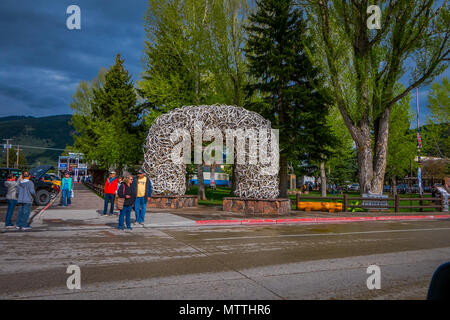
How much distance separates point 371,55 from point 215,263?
1752 centimetres

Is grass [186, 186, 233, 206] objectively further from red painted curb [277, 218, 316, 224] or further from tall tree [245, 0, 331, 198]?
red painted curb [277, 218, 316, 224]

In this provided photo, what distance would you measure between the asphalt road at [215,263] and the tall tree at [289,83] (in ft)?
38.3

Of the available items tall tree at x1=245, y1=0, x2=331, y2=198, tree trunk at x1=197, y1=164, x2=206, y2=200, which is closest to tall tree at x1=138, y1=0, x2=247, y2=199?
tree trunk at x1=197, y1=164, x2=206, y2=200

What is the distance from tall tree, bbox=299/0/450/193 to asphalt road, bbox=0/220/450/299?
33.6 feet

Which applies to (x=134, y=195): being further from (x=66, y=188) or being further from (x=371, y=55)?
(x=371, y=55)

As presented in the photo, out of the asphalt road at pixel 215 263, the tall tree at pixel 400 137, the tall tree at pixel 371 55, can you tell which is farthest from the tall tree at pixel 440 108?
the asphalt road at pixel 215 263

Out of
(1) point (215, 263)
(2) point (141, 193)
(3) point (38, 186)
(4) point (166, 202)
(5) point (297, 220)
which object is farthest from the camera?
(3) point (38, 186)

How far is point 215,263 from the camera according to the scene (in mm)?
6082

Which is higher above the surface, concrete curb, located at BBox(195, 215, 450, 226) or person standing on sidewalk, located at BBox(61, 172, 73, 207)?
person standing on sidewalk, located at BBox(61, 172, 73, 207)

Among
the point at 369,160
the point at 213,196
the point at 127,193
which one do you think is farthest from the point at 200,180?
the point at 127,193

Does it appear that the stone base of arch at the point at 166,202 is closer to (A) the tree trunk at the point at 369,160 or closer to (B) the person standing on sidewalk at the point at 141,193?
(B) the person standing on sidewalk at the point at 141,193

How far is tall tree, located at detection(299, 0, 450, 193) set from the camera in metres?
17.6

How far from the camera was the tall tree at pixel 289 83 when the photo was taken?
820 inches
